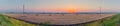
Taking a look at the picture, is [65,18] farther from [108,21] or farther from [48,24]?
[108,21]

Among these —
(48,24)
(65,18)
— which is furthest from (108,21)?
(48,24)

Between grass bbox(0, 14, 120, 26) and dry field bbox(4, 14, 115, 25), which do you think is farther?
dry field bbox(4, 14, 115, 25)

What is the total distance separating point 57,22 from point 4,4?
1.84ft

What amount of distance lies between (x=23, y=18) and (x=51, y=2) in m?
0.33

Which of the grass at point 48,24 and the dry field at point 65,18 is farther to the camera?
the dry field at point 65,18

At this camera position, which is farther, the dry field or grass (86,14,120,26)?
the dry field

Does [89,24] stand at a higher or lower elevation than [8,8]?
lower

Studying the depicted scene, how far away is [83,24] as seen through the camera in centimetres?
Result: 269

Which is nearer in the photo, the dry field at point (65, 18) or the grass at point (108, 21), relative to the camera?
the grass at point (108, 21)

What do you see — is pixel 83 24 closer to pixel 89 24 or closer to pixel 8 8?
pixel 89 24

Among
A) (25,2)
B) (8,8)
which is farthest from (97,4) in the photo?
(8,8)

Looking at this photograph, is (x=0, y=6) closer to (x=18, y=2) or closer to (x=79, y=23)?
(x=18, y=2)

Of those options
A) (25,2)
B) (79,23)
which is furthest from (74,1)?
(25,2)

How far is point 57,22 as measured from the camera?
8.93ft
